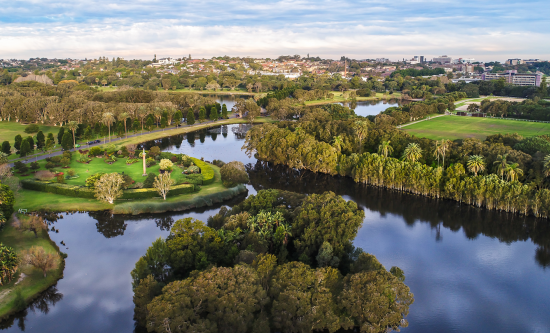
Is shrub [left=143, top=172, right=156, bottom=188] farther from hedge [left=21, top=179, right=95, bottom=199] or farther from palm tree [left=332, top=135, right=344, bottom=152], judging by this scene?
palm tree [left=332, top=135, right=344, bottom=152]

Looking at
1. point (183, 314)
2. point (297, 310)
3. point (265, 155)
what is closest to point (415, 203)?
point (265, 155)

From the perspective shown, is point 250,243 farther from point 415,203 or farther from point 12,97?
point 12,97

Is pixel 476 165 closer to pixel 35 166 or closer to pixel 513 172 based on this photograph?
pixel 513 172

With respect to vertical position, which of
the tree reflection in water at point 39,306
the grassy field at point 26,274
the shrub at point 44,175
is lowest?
the tree reflection in water at point 39,306

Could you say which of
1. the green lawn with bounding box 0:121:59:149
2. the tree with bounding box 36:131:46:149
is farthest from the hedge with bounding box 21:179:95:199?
the green lawn with bounding box 0:121:59:149

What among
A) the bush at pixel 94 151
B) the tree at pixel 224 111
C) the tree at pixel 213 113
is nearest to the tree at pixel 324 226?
the bush at pixel 94 151

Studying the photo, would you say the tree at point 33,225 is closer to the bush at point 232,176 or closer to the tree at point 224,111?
the bush at point 232,176

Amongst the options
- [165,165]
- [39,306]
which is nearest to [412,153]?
[165,165]
